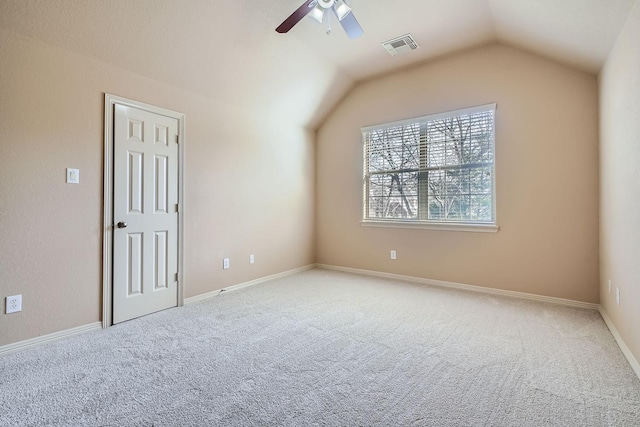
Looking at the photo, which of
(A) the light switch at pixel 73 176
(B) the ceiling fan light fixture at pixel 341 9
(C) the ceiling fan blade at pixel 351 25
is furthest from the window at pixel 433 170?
(A) the light switch at pixel 73 176

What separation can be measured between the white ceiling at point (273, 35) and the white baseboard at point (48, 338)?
236 cm

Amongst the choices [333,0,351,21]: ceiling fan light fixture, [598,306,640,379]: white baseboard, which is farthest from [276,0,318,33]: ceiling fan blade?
[598,306,640,379]: white baseboard

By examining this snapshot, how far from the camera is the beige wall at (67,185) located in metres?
2.29

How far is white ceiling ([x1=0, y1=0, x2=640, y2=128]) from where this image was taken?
2.37 meters

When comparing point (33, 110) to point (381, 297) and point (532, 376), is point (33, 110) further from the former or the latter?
point (532, 376)

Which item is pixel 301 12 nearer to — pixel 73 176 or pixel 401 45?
pixel 401 45

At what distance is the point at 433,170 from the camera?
13.6ft

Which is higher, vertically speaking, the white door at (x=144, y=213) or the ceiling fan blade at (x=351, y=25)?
the ceiling fan blade at (x=351, y=25)

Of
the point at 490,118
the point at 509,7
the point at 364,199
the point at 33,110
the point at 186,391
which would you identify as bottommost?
the point at 186,391

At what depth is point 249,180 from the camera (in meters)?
4.16

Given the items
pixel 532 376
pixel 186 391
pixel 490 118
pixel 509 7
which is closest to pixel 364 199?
pixel 490 118

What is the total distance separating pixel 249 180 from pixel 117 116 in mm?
1687

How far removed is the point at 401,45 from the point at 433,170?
5.37 feet

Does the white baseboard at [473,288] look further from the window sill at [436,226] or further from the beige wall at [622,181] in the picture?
the window sill at [436,226]
